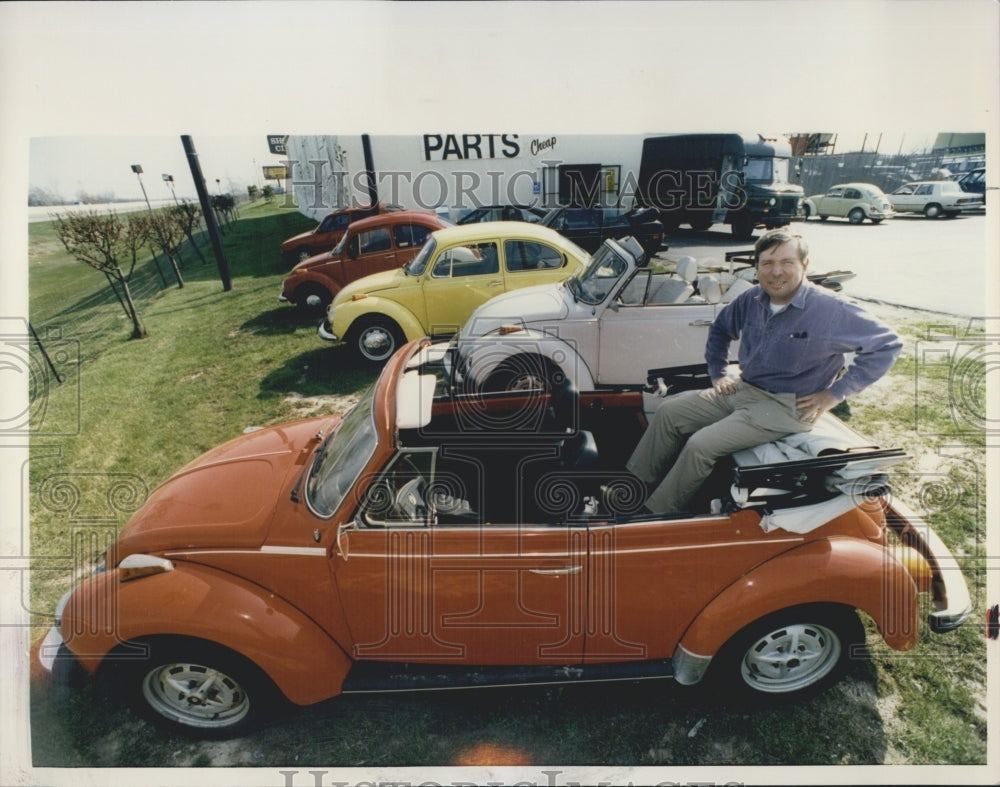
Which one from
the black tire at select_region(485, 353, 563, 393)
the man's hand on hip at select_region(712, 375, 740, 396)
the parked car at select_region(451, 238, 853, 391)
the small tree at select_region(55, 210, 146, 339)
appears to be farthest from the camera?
the small tree at select_region(55, 210, 146, 339)

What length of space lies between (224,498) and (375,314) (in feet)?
14.0

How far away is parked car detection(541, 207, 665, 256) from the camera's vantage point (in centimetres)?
1102

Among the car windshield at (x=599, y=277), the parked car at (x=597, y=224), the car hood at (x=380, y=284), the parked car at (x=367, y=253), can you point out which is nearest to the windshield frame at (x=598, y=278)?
the car windshield at (x=599, y=277)

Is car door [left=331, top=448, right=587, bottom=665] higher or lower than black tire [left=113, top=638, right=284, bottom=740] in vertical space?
higher

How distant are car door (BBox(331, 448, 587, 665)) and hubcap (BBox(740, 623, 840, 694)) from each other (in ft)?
2.95

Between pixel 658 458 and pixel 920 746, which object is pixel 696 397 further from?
pixel 920 746

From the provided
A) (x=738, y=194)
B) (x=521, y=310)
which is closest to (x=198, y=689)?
(x=521, y=310)

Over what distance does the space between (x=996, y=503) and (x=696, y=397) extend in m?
1.65

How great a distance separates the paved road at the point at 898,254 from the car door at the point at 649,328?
75.2 inches

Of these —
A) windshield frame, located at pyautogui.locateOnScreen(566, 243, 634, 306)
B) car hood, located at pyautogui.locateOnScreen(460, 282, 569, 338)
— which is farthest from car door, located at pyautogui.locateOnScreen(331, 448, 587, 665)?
windshield frame, located at pyautogui.locateOnScreen(566, 243, 634, 306)

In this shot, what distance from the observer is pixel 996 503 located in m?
2.79

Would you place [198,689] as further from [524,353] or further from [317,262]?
[317,262]

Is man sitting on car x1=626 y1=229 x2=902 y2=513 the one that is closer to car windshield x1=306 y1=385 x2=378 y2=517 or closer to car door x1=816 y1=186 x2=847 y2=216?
car windshield x1=306 y1=385 x2=378 y2=517

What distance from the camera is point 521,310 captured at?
16.8 feet
